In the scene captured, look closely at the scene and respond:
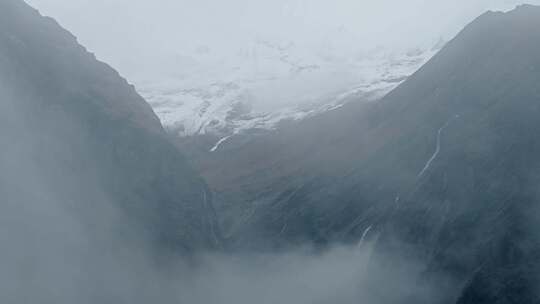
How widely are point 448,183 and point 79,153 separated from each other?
172 ft

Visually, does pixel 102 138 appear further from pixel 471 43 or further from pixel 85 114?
pixel 471 43

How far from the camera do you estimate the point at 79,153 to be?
137 m

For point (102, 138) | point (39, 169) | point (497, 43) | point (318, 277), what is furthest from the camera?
point (497, 43)

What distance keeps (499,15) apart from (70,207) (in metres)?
98.9

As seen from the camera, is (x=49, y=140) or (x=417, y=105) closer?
(x=49, y=140)

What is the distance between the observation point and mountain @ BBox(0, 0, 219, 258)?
417ft

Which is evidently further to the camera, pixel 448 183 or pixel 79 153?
pixel 448 183

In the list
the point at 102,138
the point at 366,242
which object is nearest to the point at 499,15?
the point at 366,242

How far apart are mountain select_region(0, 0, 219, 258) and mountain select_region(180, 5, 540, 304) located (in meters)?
20.8

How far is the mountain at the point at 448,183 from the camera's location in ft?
451

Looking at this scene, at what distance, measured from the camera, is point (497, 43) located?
596ft

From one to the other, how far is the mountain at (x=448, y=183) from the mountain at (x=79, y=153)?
20815 millimetres

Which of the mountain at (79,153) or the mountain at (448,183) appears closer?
the mountain at (79,153)

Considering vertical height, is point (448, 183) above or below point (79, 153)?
below
